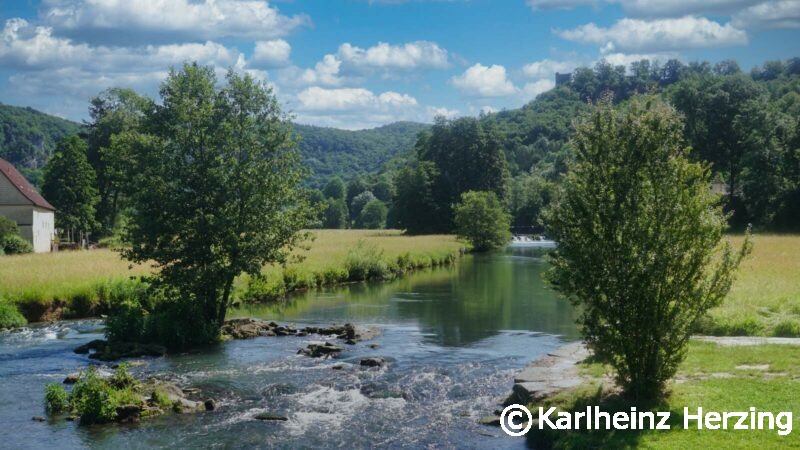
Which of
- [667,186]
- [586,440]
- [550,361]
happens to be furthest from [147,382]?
[667,186]

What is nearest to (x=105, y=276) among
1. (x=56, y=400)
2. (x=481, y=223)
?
(x=56, y=400)

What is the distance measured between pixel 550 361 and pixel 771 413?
740cm

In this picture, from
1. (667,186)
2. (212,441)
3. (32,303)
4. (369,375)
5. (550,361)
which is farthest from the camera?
(32,303)

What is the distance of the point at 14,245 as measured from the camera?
56.0 m

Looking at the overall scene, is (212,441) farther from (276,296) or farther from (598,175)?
(276,296)

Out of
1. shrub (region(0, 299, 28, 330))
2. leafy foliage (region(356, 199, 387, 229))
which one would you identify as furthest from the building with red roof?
leafy foliage (region(356, 199, 387, 229))

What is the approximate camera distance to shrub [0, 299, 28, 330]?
29.6m

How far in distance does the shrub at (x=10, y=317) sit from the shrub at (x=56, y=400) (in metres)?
13.3

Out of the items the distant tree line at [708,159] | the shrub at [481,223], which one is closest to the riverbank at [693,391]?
the distant tree line at [708,159]

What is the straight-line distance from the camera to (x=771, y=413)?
13.0m

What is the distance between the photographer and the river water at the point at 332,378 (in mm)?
15781

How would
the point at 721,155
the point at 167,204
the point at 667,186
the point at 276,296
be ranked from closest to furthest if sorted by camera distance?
the point at 667,186, the point at 167,204, the point at 276,296, the point at 721,155

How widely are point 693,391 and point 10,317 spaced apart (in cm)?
2660

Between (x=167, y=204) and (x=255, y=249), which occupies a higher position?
(x=167, y=204)
